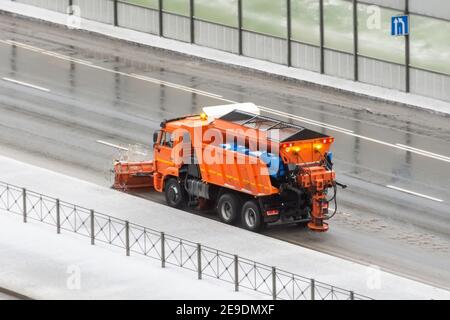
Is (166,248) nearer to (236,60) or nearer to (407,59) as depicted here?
(407,59)

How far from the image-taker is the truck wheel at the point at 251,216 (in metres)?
42.6

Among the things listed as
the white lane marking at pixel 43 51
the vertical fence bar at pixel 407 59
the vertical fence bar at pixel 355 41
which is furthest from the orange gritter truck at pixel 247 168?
the white lane marking at pixel 43 51

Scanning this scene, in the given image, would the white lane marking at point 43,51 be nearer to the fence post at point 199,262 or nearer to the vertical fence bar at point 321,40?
the vertical fence bar at point 321,40

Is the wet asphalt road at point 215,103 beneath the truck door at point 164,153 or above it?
beneath

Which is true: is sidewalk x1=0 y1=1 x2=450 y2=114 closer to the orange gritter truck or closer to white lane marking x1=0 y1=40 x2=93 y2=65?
white lane marking x1=0 y1=40 x2=93 y2=65

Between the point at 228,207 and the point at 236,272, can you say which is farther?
the point at 228,207

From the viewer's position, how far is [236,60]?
Result: 61.2 meters

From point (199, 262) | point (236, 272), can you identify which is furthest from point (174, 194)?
point (236, 272)

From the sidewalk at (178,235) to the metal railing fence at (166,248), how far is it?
0.50m

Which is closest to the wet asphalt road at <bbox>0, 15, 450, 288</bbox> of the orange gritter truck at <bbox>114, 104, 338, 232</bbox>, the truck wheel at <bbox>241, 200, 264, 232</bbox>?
the truck wheel at <bbox>241, 200, 264, 232</bbox>

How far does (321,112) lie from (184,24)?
32.8 feet

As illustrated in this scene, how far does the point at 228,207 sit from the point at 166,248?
3289 mm

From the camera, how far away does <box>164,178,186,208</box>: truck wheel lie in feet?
148
